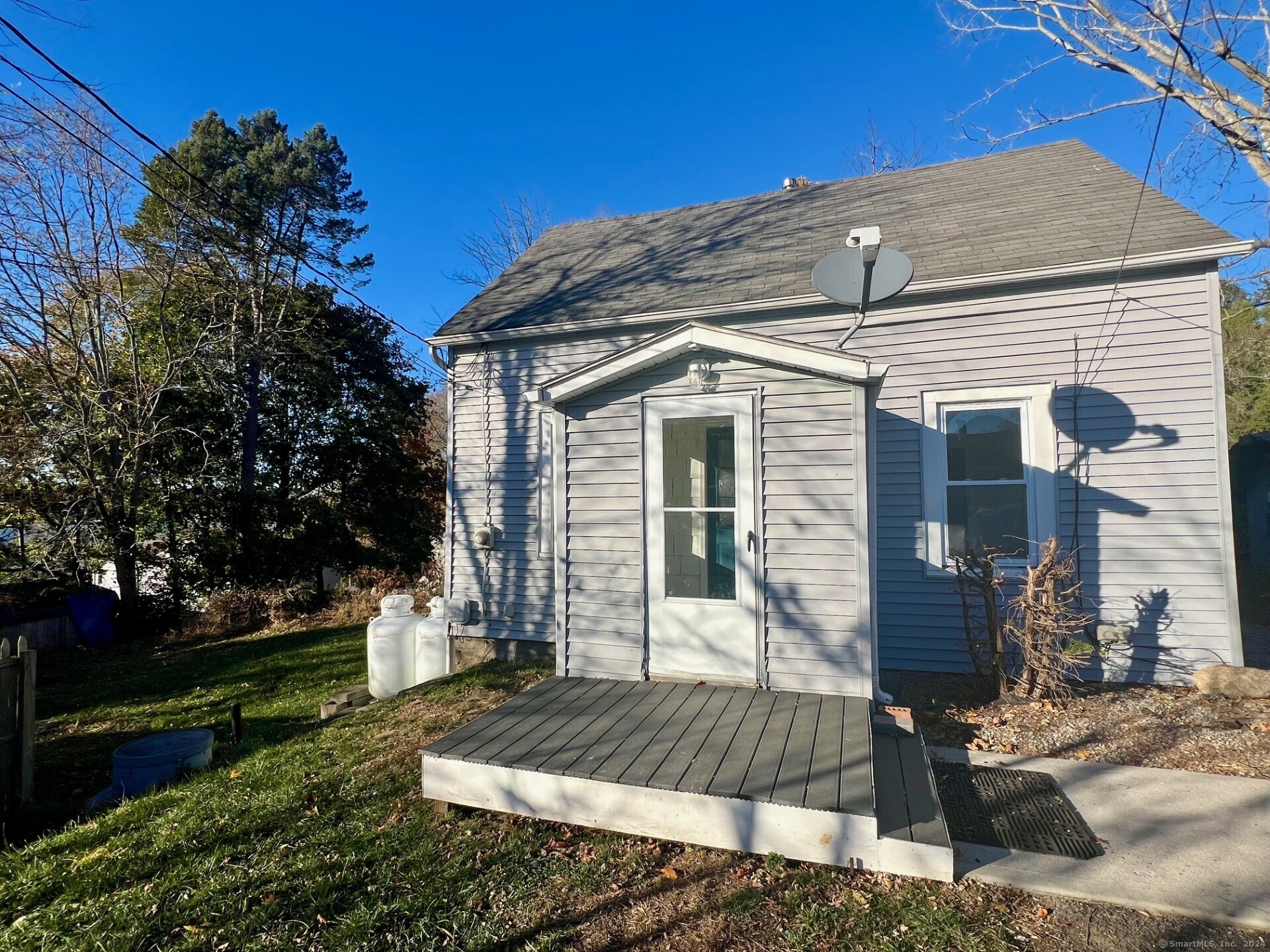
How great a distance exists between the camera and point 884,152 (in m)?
13.9

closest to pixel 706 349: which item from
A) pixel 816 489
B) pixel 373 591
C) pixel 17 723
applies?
pixel 816 489

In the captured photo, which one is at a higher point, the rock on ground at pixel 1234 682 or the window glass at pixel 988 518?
the window glass at pixel 988 518

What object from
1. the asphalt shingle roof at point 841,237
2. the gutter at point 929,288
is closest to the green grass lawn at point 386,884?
the gutter at point 929,288

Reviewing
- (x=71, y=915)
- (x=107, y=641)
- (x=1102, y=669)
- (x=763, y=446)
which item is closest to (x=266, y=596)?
(x=107, y=641)

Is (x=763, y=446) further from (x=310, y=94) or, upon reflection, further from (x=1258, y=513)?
(x=1258, y=513)

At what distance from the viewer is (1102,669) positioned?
17.4ft

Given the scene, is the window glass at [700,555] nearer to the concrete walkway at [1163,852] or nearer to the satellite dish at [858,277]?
the satellite dish at [858,277]

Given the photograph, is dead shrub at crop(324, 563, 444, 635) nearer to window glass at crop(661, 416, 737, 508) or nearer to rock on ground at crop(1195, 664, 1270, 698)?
window glass at crop(661, 416, 737, 508)

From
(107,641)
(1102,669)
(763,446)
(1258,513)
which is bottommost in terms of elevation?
(107,641)

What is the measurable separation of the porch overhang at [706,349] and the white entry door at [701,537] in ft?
1.11

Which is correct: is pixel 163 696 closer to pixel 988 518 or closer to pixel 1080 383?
pixel 988 518

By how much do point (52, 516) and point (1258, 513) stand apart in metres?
21.4

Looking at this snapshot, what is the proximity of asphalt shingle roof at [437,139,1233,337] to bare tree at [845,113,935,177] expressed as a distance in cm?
625

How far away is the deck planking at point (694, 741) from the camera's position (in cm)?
291
